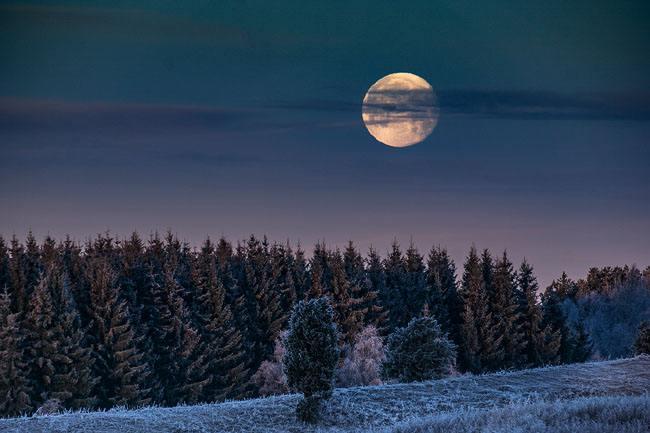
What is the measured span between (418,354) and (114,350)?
28045 mm

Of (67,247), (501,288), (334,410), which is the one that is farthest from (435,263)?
(334,410)

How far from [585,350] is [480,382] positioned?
208 feet

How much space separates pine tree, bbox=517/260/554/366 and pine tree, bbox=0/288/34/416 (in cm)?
5048

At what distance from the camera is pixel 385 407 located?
3123 cm

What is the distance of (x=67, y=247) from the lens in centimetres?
9450

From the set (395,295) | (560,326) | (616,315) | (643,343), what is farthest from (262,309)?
(616,315)

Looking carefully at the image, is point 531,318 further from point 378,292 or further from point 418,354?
point 418,354

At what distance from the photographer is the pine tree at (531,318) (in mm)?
88438

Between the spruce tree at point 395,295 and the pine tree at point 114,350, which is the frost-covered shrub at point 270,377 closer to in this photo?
the pine tree at point 114,350

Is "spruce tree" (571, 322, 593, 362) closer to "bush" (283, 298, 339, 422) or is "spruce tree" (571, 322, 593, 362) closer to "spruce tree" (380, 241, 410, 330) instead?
"spruce tree" (380, 241, 410, 330)

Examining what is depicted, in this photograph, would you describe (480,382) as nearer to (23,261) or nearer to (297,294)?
(23,261)

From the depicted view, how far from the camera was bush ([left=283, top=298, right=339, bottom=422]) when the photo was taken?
31.5m

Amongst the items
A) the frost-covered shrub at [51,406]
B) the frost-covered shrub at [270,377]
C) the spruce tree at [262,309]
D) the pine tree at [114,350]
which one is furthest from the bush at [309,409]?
the spruce tree at [262,309]

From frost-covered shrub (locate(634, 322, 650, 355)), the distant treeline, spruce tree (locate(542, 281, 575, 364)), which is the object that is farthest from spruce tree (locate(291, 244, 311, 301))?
frost-covered shrub (locate(634, 322, 650, 355))
